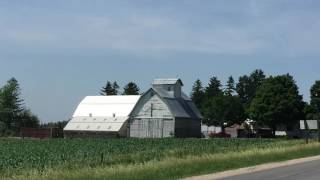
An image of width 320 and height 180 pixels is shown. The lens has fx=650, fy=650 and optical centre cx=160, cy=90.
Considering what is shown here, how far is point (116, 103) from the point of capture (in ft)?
390

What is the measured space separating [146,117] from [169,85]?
7.55m

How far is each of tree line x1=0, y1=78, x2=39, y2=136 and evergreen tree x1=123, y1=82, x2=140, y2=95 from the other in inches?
1730

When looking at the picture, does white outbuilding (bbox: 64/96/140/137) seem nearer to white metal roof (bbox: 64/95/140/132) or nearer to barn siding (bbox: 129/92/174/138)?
white metal roof (bbox: 64/95/140/132)

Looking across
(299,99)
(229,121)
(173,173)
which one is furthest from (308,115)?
(173,173)

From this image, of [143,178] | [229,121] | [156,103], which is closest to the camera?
[143,178]

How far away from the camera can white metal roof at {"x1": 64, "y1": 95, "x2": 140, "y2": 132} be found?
113 meters

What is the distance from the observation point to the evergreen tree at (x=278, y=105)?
113m

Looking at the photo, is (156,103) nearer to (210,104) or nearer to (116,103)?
(116,103)

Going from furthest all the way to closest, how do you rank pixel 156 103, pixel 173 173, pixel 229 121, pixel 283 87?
pixel 229 121, pixel 283 87, pixel 156 103, pixel 173 173

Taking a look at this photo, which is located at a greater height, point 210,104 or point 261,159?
point 210,104

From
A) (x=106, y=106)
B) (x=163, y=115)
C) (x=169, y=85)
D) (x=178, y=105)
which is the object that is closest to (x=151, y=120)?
(x=163, y=115)

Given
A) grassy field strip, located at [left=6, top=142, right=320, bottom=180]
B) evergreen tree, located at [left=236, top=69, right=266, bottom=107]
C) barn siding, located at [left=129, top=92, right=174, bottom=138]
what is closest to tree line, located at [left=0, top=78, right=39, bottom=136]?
A: barn siding, located at [left=129, top=92, right=174, bottom=138]

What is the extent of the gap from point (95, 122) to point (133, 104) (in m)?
7.59

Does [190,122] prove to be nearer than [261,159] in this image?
No
